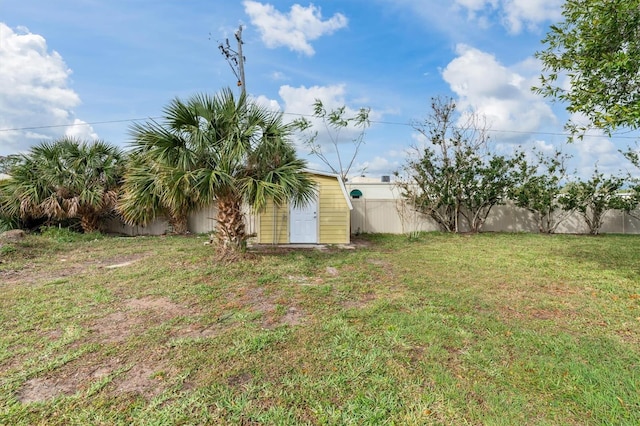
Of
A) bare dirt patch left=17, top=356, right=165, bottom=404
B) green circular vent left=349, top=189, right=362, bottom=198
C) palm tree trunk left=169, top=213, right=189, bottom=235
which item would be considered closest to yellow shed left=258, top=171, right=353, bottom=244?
palm tree trunk left=169, top=213, right=189, bottom=235

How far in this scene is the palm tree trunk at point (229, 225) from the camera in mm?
6539

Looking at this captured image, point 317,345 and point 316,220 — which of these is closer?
point 317,345

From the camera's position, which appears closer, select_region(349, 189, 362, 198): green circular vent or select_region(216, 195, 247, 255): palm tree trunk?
select_region(216, 195, 247, 255): palm tree trunk

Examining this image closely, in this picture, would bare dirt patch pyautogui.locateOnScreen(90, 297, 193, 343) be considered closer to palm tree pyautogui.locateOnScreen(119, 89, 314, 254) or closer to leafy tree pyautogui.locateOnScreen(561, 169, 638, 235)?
palm tree pyautogui.locateOnScreen(119, 89, 314, 254)

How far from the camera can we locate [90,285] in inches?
198

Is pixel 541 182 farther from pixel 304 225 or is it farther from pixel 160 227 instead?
pixel 160 227

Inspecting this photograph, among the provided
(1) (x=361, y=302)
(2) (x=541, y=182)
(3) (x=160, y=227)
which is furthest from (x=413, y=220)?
(3) (x=160, y=227)

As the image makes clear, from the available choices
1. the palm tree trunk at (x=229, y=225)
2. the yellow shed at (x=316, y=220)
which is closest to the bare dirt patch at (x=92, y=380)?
the palm tree trunk at (x=229, y=225)

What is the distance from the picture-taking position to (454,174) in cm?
1168

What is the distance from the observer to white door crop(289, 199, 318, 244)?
9609mm

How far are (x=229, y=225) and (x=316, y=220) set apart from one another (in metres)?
3.59

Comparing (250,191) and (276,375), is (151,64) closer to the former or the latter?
(250,191)

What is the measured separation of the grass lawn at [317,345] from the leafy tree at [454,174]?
579 centimetres

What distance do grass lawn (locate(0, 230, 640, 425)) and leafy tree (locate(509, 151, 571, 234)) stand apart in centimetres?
588
